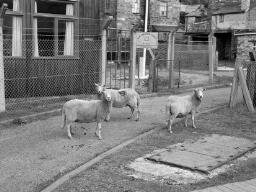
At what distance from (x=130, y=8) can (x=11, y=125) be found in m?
25.6

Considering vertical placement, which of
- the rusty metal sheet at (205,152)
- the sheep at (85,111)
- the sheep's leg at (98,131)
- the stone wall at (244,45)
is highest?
the stone wall at (244,45)

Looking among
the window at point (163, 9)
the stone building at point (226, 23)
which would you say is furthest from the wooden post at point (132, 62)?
the stone building at point (226, 23)

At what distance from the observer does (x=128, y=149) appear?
7551 mm

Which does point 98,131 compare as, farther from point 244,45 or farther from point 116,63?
point 244,45

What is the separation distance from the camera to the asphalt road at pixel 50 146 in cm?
605

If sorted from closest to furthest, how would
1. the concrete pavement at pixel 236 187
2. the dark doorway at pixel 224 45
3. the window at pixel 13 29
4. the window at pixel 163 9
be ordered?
the concrete pavement at pixel 236 187 → the window at pixel 13 29 → the window at pixel 163 9 → the dark doorway at pixel 224 45

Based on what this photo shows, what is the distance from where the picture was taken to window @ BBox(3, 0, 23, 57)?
12.2 metres

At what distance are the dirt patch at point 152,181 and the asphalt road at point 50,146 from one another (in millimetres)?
418

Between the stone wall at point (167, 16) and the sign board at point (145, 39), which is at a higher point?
the stone wall at point (167, 16)

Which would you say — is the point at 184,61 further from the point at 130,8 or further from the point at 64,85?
the point at 130,8

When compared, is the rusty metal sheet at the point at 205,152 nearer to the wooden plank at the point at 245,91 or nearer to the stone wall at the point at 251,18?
the wooden plank at the point at 245,91

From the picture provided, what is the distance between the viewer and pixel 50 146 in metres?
7.70

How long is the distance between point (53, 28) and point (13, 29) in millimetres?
1313

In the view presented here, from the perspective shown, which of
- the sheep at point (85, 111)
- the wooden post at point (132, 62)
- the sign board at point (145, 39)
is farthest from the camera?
the sign board at point (145, 39)
